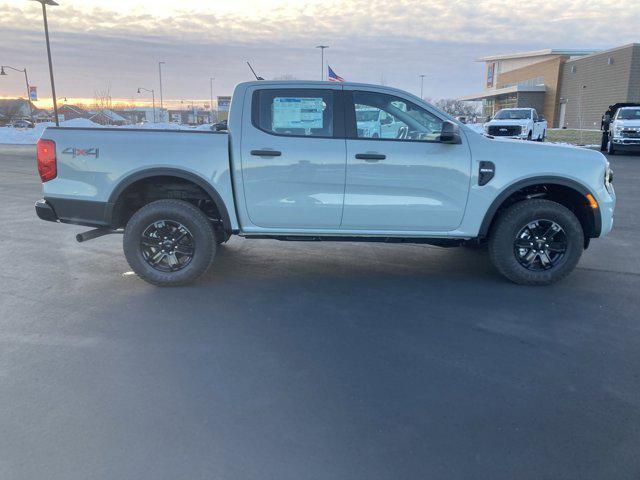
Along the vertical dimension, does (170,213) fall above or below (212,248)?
above

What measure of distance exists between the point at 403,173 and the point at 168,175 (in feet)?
7.44

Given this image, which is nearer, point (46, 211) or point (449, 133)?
point (449, 133)

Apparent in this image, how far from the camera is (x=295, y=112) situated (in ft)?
17.3

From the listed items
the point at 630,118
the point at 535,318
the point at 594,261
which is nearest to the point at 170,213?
the point at 535,318

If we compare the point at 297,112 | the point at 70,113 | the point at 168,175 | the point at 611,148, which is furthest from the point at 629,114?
the point at 70,113

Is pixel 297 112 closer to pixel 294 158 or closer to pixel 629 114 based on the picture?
pixel 294 158

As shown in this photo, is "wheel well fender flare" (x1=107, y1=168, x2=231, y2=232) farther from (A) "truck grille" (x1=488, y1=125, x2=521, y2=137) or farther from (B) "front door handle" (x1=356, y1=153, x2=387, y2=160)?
(A) "truck grille" (x1=488, y1=125, x2=521, y2=137)

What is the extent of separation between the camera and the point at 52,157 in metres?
5.19

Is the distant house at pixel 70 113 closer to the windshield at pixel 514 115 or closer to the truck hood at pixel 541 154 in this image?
the windshield at pixel 514 115

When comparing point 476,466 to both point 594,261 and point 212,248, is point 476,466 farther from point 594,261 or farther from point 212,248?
point 594,261

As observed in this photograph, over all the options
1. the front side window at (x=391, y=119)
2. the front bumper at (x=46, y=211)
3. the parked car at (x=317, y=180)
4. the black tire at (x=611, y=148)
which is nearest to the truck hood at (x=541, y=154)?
the parked car at (x=317, y=180)

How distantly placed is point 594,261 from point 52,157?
611 cm

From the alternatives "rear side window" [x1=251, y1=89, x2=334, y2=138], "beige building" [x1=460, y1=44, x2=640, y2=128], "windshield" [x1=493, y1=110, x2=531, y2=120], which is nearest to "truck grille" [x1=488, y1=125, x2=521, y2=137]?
"windshield" [x1=493, y1=110, x2=531, y2=120]

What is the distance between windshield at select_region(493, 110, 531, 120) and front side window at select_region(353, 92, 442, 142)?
79.2 feet
